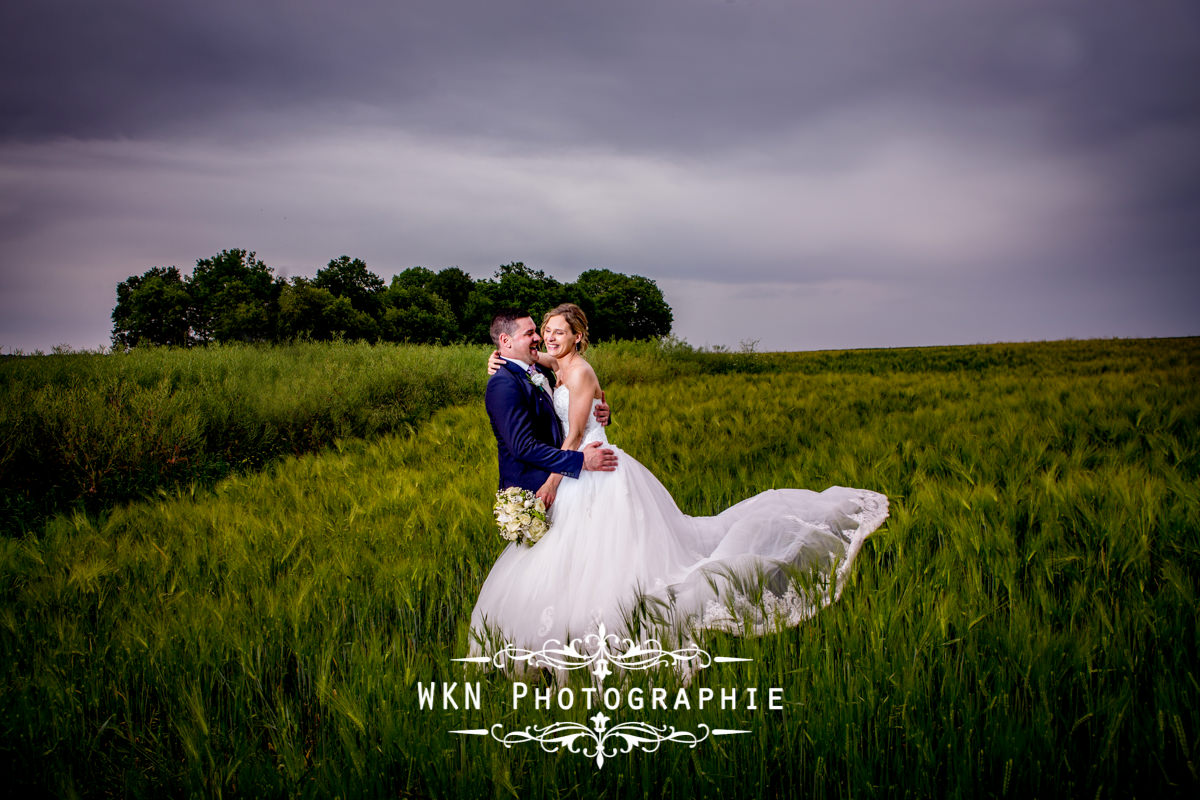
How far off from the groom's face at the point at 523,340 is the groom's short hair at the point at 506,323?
34 mm

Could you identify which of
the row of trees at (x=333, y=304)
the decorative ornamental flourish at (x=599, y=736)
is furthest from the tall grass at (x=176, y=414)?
the row of trees at (x=333, y=304)

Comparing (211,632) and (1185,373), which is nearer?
(211,632)

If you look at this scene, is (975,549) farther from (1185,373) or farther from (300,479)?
(1185,373)

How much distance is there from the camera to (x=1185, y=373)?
8.84m

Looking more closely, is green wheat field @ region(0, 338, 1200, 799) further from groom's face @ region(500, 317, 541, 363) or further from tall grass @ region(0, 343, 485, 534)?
groom's face @ region(500, 317, 541, 363)

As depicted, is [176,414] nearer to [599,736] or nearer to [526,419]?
[526,419]

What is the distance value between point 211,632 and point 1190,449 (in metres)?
7.02

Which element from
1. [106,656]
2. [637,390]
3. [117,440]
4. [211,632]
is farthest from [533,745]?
[637,390]

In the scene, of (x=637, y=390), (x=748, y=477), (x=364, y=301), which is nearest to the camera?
(x=748, y=477)

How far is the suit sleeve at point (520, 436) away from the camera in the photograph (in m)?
2.87

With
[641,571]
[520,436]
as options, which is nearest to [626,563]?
[641,571]

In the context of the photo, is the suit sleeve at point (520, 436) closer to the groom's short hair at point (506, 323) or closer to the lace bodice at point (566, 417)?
the lace bodice at point (566, 417)

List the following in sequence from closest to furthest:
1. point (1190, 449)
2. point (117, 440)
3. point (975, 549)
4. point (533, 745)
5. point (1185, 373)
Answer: point (533, 745), point (975, 549), point (1190, 449), point (117, 440), point (1185, 373)

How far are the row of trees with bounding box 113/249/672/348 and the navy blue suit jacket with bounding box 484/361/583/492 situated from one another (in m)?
21.7
